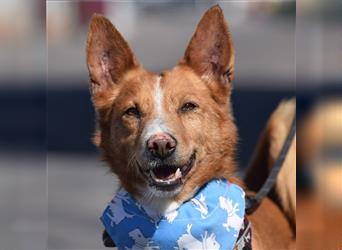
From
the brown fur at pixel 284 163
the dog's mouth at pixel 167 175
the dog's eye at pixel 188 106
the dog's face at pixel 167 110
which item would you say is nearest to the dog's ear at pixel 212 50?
the dog's face at pixel 167 110

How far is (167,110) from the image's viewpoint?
12.0ft

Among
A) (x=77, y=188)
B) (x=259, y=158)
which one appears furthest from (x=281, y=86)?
(x=259, y=158)

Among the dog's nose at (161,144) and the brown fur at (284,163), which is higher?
the dog's nose at (161,144)

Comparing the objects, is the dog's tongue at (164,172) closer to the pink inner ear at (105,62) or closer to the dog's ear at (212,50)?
the dog's ear at (212,50)

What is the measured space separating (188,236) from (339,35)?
1.30 meters

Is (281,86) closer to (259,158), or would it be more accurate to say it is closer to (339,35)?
(259,158)

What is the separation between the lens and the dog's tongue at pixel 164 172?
3520 mm

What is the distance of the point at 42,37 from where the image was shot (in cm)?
331

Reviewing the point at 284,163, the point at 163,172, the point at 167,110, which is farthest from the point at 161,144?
the point at 284,163

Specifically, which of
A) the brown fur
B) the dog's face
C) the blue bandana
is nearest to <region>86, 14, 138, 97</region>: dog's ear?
the dog's face

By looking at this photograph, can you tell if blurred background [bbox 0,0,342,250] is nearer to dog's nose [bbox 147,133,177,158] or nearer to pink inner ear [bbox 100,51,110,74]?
pink inner ear [bbox 100,51,110,74]

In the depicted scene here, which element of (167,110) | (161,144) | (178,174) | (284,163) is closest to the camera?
(161,144)

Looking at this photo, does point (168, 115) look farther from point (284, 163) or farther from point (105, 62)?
point (284, 163)

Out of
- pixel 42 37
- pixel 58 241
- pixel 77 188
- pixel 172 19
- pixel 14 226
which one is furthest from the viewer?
pixel 172 19
